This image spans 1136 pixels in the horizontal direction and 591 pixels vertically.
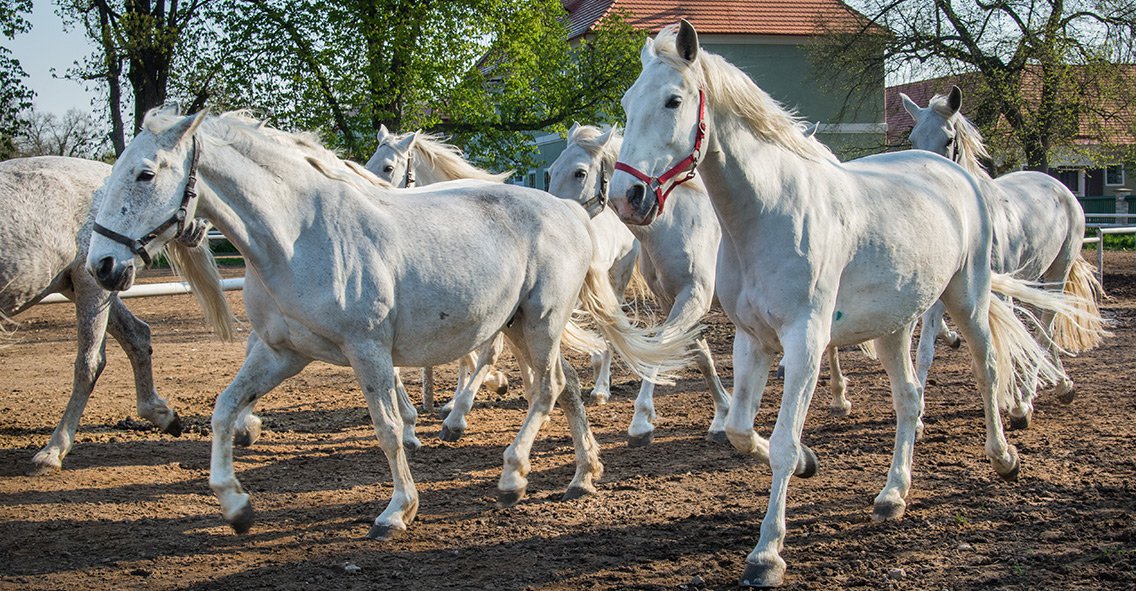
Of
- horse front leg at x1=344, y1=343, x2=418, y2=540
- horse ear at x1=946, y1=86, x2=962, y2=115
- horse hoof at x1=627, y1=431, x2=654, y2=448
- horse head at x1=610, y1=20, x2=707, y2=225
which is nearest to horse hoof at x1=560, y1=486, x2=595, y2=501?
horse front leg at x1=344, y1=343, x2=418, y2=540

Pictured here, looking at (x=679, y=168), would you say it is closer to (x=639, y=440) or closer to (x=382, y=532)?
(x=382, y=532)

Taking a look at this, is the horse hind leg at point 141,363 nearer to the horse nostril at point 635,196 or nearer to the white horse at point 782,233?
the white horse at point 782,233

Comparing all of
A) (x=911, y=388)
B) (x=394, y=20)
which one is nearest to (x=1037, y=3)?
(x=394, y=20)

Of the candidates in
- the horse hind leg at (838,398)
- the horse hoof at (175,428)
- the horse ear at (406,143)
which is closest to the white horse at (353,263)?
the horse hoof at (175,428)

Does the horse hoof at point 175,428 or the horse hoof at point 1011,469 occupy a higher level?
the horse hoof at point 175,428

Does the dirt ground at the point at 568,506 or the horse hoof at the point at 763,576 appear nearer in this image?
the horse hoof at the point at 763,576

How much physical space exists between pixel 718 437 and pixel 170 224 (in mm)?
3891

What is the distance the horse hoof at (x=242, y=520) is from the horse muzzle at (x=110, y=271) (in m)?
1.22

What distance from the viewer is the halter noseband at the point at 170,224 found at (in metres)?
4.09

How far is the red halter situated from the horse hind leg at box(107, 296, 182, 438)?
429cm

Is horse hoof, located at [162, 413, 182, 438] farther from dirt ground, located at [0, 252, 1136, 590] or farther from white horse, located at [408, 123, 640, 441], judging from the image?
white horse, located at [408, 123, 640, 441]

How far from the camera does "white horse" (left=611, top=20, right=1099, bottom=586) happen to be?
3951 mm

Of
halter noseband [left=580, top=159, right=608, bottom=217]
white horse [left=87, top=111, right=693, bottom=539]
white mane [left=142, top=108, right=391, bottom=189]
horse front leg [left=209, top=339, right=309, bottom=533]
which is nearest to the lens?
white horse [left=87, top=111, right=693, bottom=539]

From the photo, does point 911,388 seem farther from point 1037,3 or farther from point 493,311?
point 1037,3
